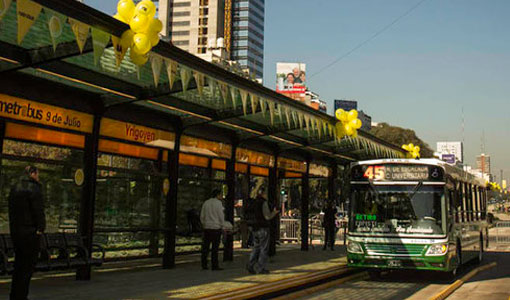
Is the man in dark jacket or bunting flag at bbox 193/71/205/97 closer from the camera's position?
the man in dark jacket

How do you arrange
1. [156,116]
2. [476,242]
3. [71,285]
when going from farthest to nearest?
[476,242] → [156,116] → [71,285]

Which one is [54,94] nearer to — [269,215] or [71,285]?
[71,285]

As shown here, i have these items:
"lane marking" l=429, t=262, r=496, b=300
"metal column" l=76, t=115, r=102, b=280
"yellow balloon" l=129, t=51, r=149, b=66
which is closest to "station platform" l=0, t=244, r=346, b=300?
"metal column" l=76, t=115, r=102, b=280

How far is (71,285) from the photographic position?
10062mm

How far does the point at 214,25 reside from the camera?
555ft

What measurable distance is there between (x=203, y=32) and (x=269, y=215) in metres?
162

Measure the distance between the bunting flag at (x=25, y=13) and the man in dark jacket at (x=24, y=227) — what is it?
2025mm

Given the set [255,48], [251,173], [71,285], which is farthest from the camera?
[255,48]

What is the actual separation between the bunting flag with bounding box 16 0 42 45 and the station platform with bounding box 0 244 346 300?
161 inches

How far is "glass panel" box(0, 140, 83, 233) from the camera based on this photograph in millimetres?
10320

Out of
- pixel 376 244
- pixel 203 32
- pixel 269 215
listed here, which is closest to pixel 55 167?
pixel 269 215

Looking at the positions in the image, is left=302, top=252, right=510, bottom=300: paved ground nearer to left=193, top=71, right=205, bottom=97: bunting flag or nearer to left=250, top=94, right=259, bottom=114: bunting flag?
left=250, top=94, right=259, bottom=114: bunting flag

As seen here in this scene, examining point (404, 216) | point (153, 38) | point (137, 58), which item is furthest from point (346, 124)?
point (137, 58)

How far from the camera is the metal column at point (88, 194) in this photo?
424 inches
